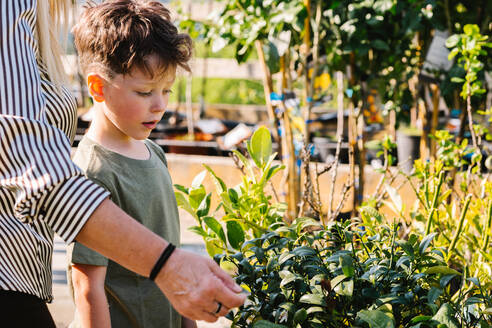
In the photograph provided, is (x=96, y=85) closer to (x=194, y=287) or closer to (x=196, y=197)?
(x=196, y=197)

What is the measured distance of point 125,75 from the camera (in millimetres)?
1314

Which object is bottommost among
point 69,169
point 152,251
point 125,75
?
point 152,251

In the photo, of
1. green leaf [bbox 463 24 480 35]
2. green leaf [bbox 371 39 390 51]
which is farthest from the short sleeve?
green leaf [bbox 371 39 390 51]

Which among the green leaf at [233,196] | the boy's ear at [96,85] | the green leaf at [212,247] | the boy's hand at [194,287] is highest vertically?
the boy's ear at [96,85]

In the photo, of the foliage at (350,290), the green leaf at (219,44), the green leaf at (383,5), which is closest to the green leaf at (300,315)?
the foliage at (350,290)

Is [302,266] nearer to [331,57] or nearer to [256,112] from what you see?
[331,57]

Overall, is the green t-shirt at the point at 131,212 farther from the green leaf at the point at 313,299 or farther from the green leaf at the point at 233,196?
the green leaf at the point at 313,299

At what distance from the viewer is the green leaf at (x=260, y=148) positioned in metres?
1.71

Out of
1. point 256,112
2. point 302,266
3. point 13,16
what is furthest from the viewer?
point 256,112

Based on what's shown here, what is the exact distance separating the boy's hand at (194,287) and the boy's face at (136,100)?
0.53 meters

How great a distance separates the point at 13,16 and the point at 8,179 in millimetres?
276

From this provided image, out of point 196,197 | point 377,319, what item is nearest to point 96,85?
point 196,197

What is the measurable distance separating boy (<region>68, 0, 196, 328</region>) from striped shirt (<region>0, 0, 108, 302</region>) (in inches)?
7.5

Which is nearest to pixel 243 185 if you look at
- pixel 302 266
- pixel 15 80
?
pixel 302 266
